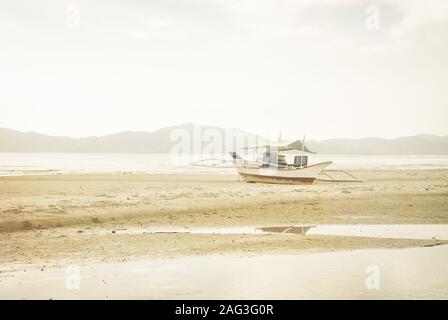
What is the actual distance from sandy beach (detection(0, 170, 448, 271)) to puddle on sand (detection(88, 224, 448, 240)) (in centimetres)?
74

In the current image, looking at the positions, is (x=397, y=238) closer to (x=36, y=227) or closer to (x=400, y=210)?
(x=400, y=210)

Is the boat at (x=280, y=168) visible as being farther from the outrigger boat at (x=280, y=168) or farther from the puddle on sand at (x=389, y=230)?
the puddle on sand at (x=389, y=230)

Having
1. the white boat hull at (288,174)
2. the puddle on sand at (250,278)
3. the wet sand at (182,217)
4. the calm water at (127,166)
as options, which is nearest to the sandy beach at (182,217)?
the wet sand at (182,217)

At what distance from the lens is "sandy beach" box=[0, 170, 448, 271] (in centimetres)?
1365

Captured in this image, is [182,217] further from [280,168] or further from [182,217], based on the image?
[280,168]

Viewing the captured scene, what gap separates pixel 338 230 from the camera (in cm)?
1759

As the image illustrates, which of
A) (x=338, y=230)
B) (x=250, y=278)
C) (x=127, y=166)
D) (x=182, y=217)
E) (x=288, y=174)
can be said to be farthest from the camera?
(x=127, y=166)

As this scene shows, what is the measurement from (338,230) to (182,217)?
6.55m

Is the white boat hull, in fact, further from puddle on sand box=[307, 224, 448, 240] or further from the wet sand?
puddle on sand box=[307, 224, 448, 240]

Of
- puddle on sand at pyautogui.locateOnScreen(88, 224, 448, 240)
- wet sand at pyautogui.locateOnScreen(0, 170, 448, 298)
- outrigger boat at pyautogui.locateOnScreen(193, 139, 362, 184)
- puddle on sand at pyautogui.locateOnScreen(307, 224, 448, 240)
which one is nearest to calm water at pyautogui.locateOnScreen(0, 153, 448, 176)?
outrigger boat at pyautogui.locateOnScreen(193, 139, 362, 184)

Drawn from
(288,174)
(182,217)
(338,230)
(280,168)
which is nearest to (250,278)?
(338,230)
